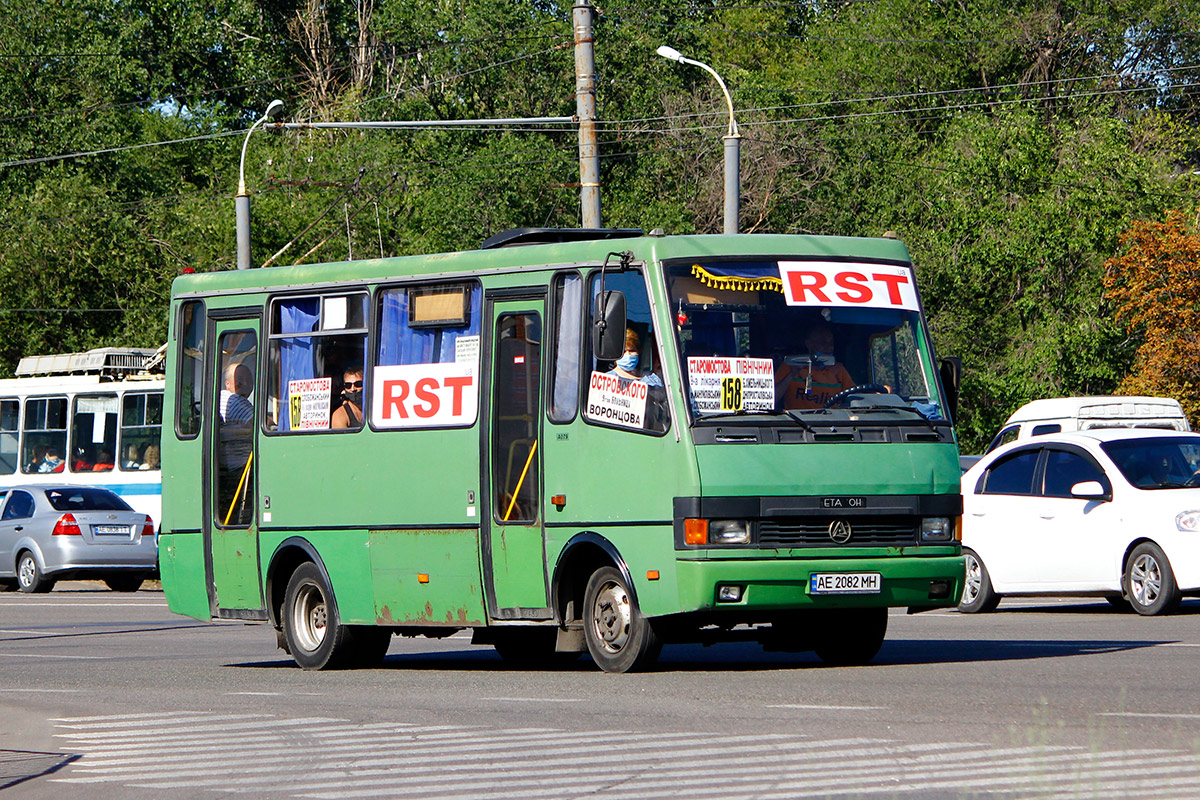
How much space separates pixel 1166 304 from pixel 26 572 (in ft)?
68.1

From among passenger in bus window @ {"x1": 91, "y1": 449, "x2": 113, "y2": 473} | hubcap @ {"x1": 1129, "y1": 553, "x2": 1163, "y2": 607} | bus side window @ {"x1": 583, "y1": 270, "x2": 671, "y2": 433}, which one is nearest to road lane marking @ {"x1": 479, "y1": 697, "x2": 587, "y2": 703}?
bus side window @ {"x1": 583, "y1": 270, "x2": 671, "y2": 433}

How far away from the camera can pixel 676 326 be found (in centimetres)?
1230

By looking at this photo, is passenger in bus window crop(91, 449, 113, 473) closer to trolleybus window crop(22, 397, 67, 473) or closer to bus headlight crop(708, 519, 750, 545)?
trolleybus window crop(22, 397, 67, 473)

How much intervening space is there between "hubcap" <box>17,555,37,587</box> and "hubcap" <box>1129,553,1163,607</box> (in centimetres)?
1730

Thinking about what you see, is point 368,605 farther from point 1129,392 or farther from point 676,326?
point 1129,392

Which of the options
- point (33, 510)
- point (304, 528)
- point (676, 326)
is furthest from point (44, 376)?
point (676, 326)

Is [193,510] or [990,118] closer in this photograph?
[193,510]

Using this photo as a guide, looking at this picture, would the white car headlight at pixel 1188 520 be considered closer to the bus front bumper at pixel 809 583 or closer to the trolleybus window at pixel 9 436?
the bus front bumper at pixel 809 583

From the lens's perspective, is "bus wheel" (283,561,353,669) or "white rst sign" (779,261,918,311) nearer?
"white rst sign" (779,261,918,311)

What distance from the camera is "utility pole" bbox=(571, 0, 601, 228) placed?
22531 millimetres

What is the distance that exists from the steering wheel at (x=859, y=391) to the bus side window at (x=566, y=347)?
1.58m

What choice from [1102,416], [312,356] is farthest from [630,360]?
[1102,416]

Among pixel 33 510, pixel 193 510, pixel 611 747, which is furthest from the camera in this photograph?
pixel 33 510

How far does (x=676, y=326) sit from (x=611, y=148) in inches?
1525
